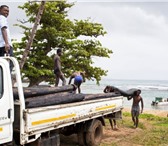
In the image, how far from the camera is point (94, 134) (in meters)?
8.99

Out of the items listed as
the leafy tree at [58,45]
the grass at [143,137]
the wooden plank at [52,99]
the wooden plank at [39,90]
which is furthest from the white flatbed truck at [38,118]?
the leafy tree at [58,45]

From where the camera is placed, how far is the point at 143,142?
10.0m

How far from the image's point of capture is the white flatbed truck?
5.58 meters

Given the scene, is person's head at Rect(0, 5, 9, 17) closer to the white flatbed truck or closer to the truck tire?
the white flatbed truck

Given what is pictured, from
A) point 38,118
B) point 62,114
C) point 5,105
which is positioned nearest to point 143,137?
point 62,114

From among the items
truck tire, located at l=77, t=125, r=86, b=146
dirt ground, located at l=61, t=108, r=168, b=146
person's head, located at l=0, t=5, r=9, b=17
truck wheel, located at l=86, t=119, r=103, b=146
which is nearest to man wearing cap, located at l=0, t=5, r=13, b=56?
person's head, located at l=0, t=5, r=9, b=17

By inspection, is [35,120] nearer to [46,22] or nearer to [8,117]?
[8,117]

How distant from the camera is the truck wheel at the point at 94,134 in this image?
8.71m

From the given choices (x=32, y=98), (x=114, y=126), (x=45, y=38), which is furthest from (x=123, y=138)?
(x=45, y=38)

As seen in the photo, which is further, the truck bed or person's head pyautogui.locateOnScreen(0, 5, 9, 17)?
person's head pyautogui.locateOnScreen(0, 5, 9, 17)

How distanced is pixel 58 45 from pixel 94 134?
7913 mm

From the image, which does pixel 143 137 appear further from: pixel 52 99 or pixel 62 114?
pixel 52 99

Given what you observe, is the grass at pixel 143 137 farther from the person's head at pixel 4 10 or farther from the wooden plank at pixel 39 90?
the person's head at pixel 4 10

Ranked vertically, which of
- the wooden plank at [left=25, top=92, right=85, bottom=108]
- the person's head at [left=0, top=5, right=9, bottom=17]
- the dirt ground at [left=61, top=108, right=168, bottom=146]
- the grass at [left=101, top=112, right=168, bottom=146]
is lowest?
the grass at [left=101, top=112, right=168, bottom=146]
